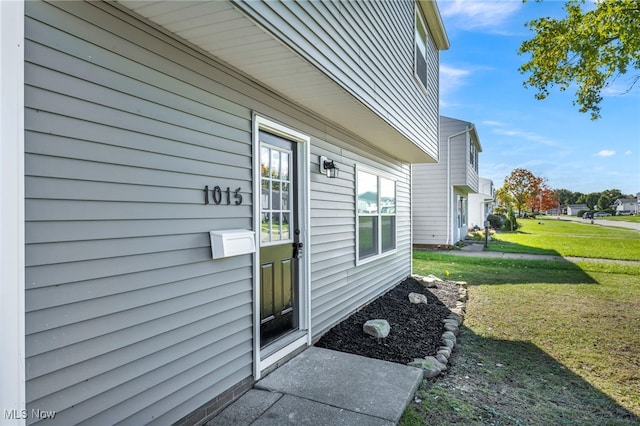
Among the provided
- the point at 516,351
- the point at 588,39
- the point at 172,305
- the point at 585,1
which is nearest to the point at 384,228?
the point at 516,351

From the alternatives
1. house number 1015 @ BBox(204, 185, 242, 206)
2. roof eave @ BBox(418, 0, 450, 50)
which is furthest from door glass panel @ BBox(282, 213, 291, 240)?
roof eave @ BBox(418, 0, 450, 50)

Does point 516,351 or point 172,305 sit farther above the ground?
point 172,305

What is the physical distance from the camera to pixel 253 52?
2.54 m

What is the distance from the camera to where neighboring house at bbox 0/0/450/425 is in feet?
5.43

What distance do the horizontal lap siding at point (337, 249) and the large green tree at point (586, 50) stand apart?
18.2ft

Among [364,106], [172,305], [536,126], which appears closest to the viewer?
[172,305]

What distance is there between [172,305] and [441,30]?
7.24 metres

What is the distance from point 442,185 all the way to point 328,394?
11922 millimetres

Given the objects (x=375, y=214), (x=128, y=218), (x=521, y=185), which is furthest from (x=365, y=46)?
(x=521, y=185)

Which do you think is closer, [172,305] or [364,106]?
[172,305]

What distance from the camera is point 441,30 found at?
7.18 m

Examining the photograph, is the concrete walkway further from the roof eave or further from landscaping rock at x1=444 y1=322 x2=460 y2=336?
the roof eave

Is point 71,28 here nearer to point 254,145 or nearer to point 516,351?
point 254,145

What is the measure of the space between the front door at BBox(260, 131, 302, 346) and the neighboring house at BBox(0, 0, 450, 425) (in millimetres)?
20
